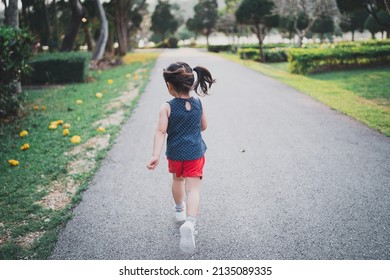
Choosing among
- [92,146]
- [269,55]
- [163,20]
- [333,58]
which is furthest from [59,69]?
[163,20]

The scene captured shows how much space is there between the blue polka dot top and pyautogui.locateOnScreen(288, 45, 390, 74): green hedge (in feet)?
45.8

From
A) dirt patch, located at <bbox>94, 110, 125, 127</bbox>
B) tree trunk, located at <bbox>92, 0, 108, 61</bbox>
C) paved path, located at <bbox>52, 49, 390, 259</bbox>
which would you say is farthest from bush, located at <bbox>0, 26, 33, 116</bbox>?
tree trunk, located at <bbox>92, 0, 108, 61</bbox>

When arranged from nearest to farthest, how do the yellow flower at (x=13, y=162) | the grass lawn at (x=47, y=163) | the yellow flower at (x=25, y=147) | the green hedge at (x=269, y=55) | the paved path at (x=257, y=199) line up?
the paved path at (x=257, y=199) < the grass lawn at (x=47, y=163) < the yellow flower at (x=13, y=162) < the yellow flower at (x=25, y=147) < the green hedge at (x=269, y=55)

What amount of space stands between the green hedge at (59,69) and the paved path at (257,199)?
817 cm

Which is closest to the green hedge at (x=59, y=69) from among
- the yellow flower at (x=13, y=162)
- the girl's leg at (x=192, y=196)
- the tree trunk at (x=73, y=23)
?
the tree trunk at (x=73, y=23)

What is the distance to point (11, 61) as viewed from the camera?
6.70 meters

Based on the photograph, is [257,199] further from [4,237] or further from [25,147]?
[25,147]

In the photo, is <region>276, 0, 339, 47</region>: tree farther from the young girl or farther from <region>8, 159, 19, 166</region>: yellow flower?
the young girl

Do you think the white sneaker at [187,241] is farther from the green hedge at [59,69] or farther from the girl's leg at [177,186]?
the green hedge at [59,69]

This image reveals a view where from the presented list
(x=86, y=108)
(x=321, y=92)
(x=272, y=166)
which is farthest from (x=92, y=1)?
(x=272, y=166)

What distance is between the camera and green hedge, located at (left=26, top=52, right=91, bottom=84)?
528 inches

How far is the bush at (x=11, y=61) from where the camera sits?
640cm

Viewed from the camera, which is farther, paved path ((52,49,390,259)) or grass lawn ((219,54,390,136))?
grass lawn ((219,54,390,136))
